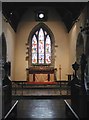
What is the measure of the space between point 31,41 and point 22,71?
6.15 feet

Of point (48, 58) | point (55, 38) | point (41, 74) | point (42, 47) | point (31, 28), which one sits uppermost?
point (31, 28)

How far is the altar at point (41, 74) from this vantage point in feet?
50.9

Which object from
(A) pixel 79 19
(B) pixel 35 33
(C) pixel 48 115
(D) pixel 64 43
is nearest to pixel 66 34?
(D) pixel 64 43

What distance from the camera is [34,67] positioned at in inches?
623

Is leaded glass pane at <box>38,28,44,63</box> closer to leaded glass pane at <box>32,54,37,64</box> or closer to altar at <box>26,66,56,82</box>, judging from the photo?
leaded glass pane at <box>32,54,37,64</box>

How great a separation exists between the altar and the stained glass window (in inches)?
32.1

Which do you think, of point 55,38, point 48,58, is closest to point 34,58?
point 48,58

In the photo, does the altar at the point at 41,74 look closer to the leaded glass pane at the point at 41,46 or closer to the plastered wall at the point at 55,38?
the plastered wall at the point at 55,38

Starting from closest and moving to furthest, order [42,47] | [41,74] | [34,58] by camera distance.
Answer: [41,74]
[34,58]
[42,47]

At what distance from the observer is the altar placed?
15500 millimetres

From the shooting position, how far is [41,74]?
15477 millimetres

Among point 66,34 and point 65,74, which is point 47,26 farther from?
point 65,74

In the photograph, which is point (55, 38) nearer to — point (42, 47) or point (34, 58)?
point (42, 47)

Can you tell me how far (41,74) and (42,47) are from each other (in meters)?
1.98
